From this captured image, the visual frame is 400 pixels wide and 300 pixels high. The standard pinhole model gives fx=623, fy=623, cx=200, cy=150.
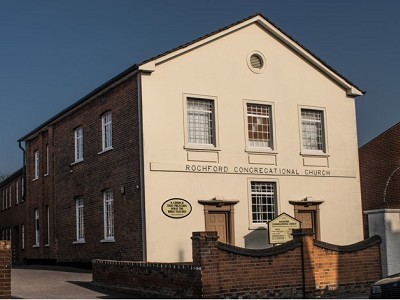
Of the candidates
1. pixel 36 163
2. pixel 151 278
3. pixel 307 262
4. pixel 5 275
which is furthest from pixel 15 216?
pixel 5 275

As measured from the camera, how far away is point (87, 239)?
2561 centimetres

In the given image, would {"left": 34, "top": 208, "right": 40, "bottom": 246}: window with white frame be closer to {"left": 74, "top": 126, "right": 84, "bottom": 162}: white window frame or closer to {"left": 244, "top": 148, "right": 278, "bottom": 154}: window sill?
{"left": 74, "top": 126, "right": 84, "bottom": 162}: white window frame

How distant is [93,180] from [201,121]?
5.64 meters

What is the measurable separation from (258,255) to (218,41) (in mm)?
9733

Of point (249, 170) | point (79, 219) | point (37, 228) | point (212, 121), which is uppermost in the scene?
point (212, 121)

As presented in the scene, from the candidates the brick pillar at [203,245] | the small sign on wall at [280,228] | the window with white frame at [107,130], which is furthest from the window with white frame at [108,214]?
the brick pillar at [203,245]

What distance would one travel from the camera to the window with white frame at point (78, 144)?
88.0 ft

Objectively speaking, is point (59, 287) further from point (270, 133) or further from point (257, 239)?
point (270, 133)

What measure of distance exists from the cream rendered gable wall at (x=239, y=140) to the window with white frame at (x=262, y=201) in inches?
11.2

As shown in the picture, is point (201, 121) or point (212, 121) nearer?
point (201, 121)

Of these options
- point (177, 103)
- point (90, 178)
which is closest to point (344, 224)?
point (177, 103)

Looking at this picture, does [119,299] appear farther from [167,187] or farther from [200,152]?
Answer: [200,152]

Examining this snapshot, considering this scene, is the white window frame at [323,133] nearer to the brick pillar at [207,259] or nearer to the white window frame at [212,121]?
the white window frame at [212,121]

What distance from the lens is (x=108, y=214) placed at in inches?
945
